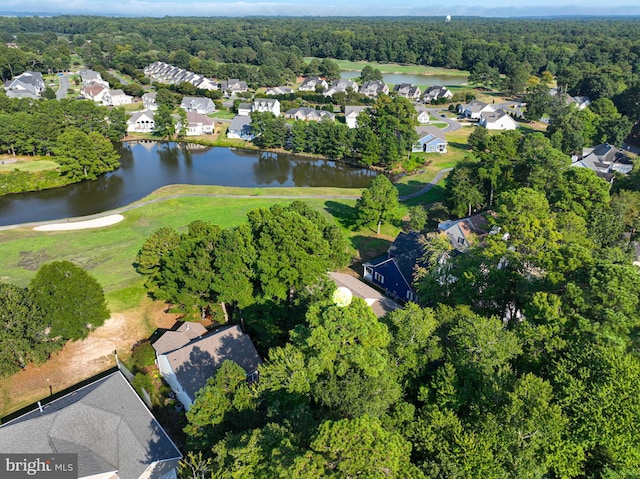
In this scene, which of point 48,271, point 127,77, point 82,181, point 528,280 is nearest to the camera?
point 528,280

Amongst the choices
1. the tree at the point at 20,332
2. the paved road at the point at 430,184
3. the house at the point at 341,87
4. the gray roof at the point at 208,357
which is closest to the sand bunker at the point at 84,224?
the tree at the point at 20,332

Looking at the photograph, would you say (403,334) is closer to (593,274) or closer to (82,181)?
(593,274)

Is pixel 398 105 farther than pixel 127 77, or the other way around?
pixel 127 77

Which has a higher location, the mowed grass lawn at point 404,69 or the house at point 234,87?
the mowed grass lawn at point 404,69

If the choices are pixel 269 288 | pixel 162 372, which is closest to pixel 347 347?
pixel 269 288

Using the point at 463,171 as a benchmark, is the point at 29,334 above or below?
below

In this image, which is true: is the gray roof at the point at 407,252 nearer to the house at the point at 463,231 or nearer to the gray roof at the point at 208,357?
the house at the point at 463,231

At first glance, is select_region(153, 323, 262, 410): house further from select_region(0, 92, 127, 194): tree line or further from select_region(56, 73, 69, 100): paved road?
select_region(56, 73, 69, 100): paved road
